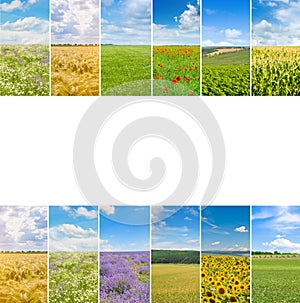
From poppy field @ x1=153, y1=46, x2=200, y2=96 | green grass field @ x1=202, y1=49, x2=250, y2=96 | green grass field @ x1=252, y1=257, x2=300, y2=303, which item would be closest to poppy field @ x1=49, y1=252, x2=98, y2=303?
green grass field @ x1=252, y1=257, x2=300, y2=303

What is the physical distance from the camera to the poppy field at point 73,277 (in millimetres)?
7199

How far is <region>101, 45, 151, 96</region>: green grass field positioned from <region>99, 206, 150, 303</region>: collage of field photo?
128 centimetres

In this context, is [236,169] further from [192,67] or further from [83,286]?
[83,286]

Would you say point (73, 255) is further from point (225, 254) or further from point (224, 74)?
point (224, 74)

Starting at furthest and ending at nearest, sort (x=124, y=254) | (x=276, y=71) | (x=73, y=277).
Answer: (x=276, y=71)
(x=73, y=277)
(x=124, y=254)

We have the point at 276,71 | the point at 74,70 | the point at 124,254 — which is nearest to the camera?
the point at 124,254

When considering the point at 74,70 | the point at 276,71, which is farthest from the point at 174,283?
the point at 276,71

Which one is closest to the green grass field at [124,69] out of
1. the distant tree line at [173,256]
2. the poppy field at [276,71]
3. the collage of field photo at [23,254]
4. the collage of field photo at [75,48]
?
the collage of field photo at [75,48]

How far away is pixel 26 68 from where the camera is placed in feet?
24.3

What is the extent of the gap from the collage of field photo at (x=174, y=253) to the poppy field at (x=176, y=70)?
4.14 ft

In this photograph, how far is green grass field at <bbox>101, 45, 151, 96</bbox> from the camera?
285 inches

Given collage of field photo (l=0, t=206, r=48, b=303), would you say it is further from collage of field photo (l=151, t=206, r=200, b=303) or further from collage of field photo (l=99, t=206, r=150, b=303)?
collage of field photo (l=151, t=206, r=200, b=303)

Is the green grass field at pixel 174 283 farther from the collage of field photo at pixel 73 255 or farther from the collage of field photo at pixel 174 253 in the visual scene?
the collage of field photo at pixel 73 255

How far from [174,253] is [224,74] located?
79.1 inches
